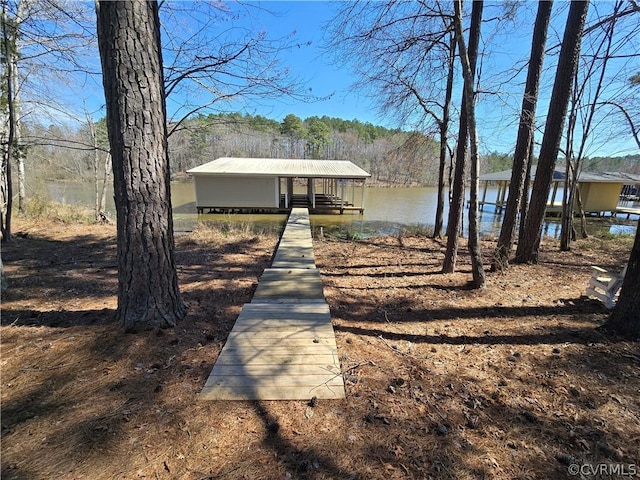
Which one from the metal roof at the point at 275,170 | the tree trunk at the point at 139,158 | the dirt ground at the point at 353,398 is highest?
the metal roof at the point at 275,170

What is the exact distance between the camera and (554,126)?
538 centimetres

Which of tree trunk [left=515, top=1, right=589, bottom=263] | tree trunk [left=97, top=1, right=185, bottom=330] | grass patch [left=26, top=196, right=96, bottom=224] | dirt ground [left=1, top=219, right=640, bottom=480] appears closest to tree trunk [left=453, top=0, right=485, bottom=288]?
dirt ground [left=1, top=219, right=640, bottom=480]

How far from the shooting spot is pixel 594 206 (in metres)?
20.2

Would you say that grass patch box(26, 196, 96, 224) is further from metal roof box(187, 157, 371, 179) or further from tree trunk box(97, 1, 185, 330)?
tree trunk box(97, 1, 185, 330)

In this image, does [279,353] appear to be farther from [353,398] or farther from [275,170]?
[275,170]

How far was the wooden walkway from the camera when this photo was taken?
196cm

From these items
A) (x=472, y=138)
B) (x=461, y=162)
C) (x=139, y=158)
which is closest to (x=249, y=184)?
(x=461, y=162)

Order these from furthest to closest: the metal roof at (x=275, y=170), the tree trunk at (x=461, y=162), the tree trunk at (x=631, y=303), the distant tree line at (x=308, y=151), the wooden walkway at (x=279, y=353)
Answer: the metal roof at (x=275, y=170) → the distant tree line at (x=308, y=151) → the tree trunk at (x=461, y=162) → the tree trunk at (x=631, y=303) → the wooden walkway at (x=279, y=353)

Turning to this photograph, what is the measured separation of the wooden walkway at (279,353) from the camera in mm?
1962

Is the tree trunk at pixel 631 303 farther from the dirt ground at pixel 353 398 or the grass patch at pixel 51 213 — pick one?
the grass patch at pixel 51 213

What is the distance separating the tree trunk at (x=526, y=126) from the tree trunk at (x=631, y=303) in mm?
2294

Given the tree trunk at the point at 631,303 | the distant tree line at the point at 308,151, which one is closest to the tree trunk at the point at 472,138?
the tree trunk at the point at 631,303

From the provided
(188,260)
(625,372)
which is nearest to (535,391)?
(625,372)

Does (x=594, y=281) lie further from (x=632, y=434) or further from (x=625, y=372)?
(x=632, y=434)
